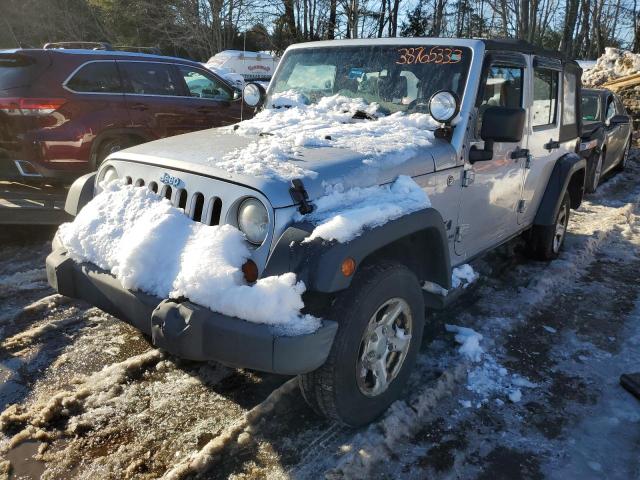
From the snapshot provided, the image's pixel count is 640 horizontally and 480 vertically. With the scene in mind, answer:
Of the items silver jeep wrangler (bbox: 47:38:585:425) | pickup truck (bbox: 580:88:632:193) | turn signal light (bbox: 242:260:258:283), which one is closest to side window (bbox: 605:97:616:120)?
pickup truck (bbox: 580:88:632:193)

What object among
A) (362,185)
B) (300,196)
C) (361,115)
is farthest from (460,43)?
(300,196)

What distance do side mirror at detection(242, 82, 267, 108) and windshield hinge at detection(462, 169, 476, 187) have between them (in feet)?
6.14

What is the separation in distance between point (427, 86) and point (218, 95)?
5.26m

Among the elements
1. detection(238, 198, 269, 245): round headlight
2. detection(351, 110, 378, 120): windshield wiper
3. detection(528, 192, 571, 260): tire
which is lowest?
detection(528, 192, 571, 260): tire

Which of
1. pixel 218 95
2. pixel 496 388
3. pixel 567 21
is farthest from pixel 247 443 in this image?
pixel 567 21

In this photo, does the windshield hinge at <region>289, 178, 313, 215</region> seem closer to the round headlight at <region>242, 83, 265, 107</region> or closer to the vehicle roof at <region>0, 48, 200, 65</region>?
the round headlight at <region>242, 83, 265, 107</region>

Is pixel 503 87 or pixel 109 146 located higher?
pixel 503 87

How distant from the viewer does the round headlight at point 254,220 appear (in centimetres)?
249

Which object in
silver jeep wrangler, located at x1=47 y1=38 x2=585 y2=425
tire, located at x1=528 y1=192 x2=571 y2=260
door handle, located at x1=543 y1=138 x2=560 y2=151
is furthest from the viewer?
tire, located at x1=528 y1=192 x2=571 y2=260

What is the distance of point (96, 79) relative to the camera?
6.79m

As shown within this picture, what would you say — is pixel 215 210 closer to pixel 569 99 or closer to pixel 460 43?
pixel 460 43

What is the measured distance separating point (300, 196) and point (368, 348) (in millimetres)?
851

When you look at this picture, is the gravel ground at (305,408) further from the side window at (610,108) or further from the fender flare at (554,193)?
the side window at (610,108)

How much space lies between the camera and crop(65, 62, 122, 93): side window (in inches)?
258
